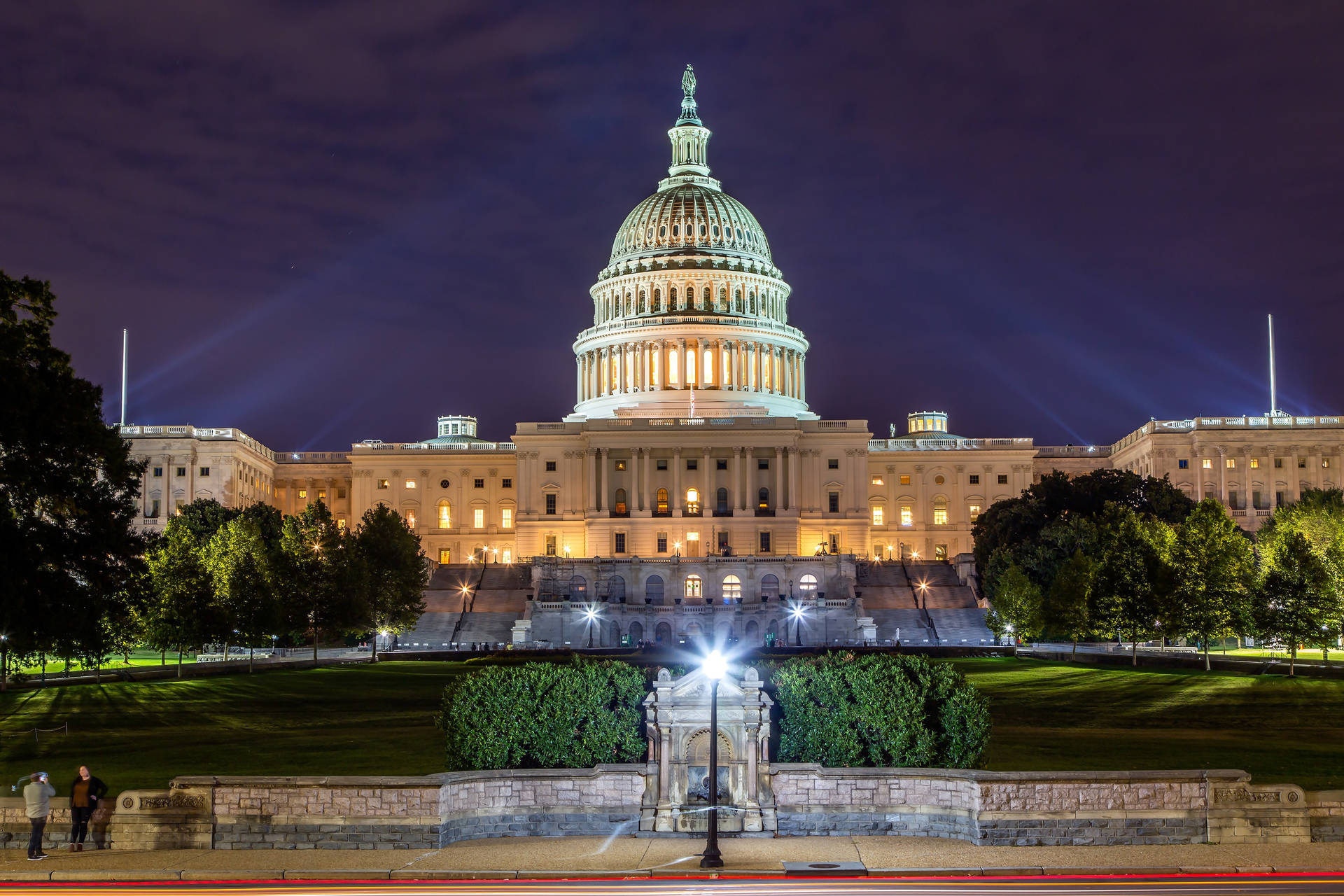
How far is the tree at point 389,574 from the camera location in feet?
252

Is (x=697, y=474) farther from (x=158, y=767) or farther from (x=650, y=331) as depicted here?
(x=158, y=767)

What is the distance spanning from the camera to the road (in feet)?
72.2

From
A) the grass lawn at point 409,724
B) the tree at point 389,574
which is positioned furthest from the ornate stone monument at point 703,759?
the tree at point 389,574

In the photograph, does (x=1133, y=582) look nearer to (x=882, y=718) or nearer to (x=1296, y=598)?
(x=1296, y=598)

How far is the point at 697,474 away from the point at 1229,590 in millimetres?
64506

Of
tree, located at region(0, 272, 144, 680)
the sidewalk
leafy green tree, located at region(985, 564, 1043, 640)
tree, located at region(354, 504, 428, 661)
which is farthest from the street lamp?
tree, located at region(354, 504, 428, 661)

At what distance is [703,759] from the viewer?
27500 mm

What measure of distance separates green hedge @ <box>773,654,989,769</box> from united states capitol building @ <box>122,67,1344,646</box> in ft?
211

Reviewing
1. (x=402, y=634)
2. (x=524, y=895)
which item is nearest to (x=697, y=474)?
(x=402, y=634)

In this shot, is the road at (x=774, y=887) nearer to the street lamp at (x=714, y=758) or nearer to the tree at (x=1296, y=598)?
the street lamp at (x=714, y=758)

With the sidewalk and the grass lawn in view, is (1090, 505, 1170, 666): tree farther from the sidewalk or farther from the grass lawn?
the sidewalk

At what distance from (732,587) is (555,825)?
74.8 m

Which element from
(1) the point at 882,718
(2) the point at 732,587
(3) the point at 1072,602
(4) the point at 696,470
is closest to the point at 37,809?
(1) the point at 882,718

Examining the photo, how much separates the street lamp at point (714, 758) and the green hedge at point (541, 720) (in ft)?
8.64
